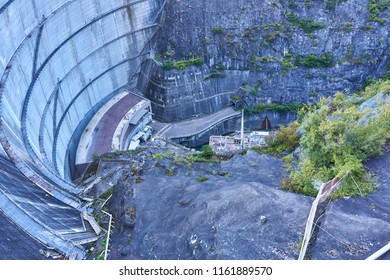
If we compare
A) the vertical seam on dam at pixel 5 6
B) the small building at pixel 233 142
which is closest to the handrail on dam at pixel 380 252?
the small building at pixel 233 142

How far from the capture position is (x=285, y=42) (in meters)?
38.8

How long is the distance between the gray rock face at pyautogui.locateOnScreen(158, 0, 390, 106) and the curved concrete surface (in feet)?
18.9

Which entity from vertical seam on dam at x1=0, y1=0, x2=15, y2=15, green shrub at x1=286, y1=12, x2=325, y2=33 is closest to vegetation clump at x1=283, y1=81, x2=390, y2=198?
vertical seam on dam at x1=0, y1=0, x2=15, y2=15

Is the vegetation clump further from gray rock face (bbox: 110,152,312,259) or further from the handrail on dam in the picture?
the handrail on dam

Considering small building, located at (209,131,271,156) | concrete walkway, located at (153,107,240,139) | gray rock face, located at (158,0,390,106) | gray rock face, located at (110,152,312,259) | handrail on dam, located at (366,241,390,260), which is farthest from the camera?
gray rock face, located at (158,0,390,106)

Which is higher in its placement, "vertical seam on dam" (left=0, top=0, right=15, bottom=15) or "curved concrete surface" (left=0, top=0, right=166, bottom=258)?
"vertical seam on dam" (left=0, top=0, right=15, bottom=15)

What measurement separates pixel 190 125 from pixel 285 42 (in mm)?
13672

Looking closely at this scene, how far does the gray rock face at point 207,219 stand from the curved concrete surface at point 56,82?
285cm

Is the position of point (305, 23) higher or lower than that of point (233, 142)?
higher

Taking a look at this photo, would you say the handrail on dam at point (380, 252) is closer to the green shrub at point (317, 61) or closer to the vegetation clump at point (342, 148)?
the vegetation clump at point (342, 148)

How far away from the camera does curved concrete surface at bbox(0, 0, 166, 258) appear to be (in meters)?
18.9

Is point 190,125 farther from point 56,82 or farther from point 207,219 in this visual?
point 207,219

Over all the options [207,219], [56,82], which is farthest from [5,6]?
[207,219]

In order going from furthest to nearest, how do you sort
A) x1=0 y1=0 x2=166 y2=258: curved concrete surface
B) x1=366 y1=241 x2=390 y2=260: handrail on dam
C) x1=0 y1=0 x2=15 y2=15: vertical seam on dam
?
1. x1=0 y1=0 x2=15 y2=15: vertical seam on dam
2. x1=0 y1=0 x2=166 y2=258: curved concrete surface
3. x1=366 y1=241 x2=390 y2=260: handrail on dam
